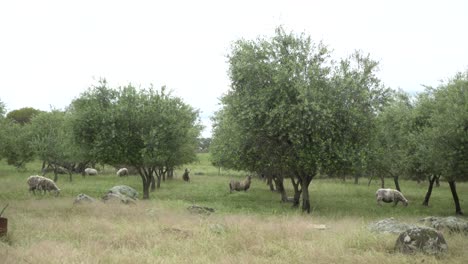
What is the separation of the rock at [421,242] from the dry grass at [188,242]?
1.10 feet

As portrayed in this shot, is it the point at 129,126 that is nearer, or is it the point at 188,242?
the point at 188,242

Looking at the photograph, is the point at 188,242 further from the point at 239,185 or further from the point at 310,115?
the point at 239,185

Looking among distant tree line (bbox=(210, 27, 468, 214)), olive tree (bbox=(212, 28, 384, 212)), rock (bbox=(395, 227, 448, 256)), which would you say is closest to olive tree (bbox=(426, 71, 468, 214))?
distant tree line (bbox=(210, 27, 468, 214))

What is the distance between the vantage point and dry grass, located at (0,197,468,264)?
12.3 m

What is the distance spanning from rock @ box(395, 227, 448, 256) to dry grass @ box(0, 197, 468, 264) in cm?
33

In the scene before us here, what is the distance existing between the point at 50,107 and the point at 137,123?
134 feet

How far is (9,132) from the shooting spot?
64.1m

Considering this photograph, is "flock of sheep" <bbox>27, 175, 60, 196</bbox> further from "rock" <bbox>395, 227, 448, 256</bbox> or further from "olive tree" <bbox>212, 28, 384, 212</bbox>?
"rock" <bbox>395, 227, 448, 256</bbox>

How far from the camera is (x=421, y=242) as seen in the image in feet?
43.7

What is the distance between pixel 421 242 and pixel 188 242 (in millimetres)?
7813

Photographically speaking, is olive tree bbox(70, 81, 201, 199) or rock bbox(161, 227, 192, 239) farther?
olive tree bbox(70, 81, 201, 199)

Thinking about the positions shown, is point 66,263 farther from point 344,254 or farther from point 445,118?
point 445,118

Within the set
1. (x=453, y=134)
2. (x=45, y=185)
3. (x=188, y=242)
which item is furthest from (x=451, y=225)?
(x=45, y=185)

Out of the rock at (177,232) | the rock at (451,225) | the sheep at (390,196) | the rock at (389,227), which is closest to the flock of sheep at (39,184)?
the rock at (177,232)
